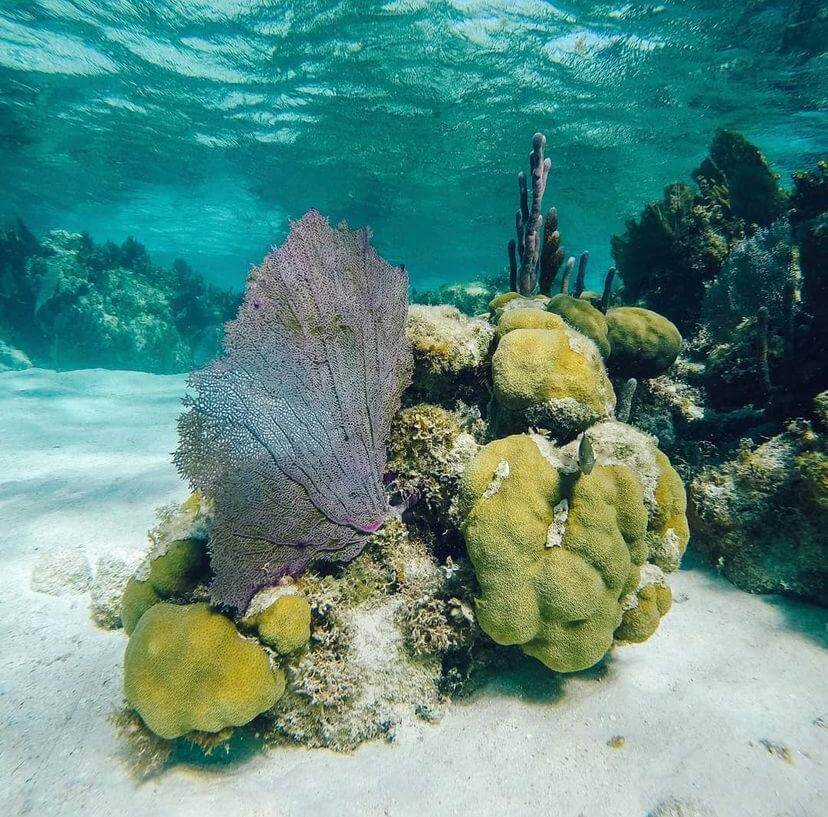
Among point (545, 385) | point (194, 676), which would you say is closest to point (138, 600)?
point (194, 676)

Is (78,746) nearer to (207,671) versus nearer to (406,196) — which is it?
(207,671)

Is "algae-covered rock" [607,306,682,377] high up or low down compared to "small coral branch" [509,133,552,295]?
down

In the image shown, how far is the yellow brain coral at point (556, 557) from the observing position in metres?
2.61

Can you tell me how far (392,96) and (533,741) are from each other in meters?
20.1

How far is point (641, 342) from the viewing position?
4473mm

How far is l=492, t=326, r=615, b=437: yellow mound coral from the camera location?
323cm

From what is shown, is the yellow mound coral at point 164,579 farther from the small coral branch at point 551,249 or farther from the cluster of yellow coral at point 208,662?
the small coral branch at point 551,249

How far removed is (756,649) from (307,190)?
29.5 m

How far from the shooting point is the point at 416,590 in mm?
3023

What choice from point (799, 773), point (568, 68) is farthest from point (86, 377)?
point (568, 68)

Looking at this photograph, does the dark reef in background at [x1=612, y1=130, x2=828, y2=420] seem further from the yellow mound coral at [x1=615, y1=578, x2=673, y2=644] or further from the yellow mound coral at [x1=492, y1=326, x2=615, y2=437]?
the yellow mound coral at [x1=615, y1=578, x2=673, y2=644]

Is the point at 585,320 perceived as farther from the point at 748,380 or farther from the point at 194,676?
the point at 194,676

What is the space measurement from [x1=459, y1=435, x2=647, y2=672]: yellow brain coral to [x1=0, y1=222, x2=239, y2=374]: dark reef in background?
15065mm

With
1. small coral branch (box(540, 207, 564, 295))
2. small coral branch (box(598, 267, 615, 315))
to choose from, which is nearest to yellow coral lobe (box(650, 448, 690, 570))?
small coral branch (box(598, 267, 615, 315))
